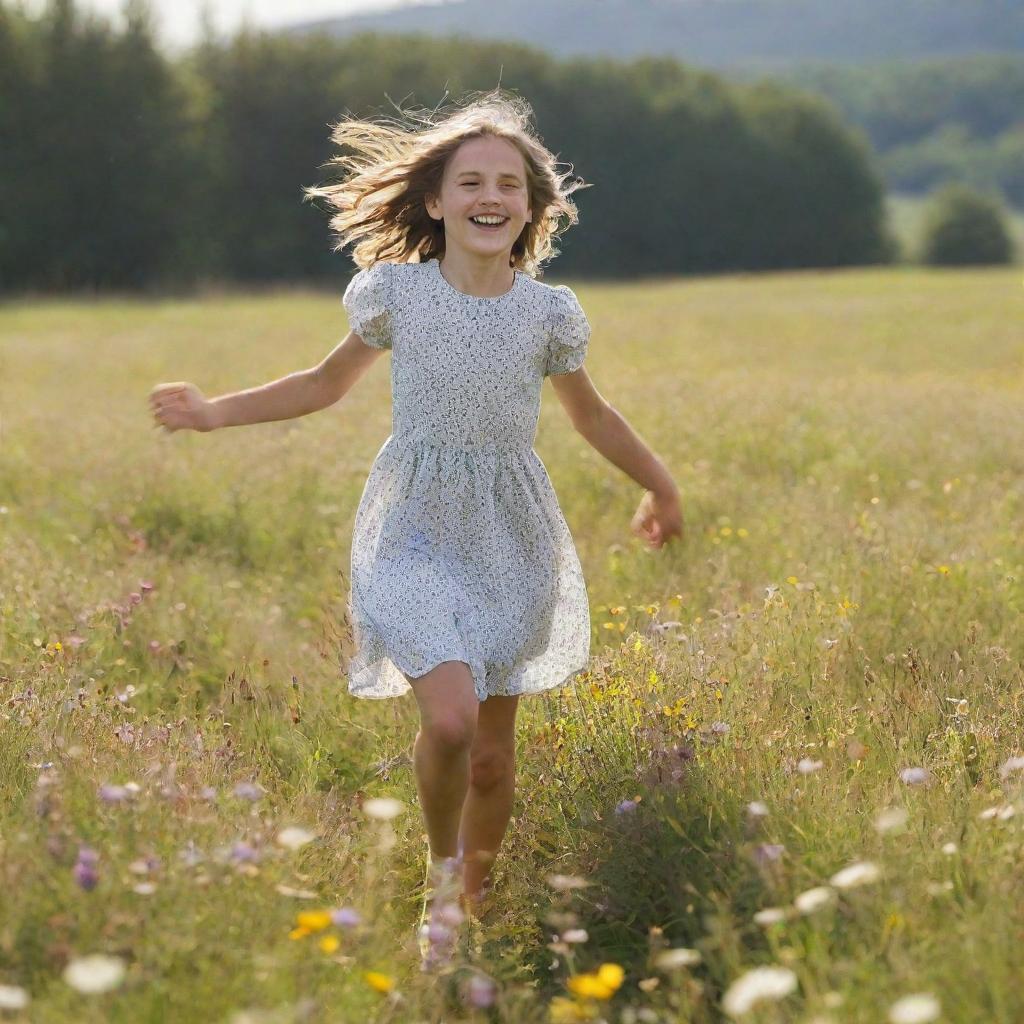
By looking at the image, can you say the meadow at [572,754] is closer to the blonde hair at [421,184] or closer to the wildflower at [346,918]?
Result: the wildflower at [346,918]

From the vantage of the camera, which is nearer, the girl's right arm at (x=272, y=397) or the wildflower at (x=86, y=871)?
the wildflower at (x=86, y=871)

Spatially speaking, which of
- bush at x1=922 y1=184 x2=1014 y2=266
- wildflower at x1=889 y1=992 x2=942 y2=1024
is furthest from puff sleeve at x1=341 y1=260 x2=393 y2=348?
bush at x1=922 y1=184 x2=1014 y2=266

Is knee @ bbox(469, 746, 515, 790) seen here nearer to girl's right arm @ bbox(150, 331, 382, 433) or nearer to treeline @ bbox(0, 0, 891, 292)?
girl's right arm @ bbox(150, 331, 382, 433)

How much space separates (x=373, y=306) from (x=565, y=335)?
0.53 metres

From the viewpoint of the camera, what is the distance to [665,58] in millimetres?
72500

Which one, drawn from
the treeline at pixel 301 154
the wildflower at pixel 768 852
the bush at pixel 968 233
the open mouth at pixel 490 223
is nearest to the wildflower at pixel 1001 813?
the wildflower at pixel 768 852

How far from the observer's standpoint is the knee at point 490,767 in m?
3.80

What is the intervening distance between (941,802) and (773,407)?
787 centimetres

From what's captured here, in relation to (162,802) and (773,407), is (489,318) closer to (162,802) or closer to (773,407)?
(162,802)

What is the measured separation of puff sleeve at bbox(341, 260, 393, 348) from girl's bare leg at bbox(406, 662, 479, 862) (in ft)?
3.19

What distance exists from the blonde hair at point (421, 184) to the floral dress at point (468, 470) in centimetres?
30

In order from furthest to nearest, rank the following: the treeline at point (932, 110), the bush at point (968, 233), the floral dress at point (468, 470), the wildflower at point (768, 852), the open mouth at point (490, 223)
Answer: the treeline at point (932, 110)
the bush at point (968, 233)
the open mouth at point (490, 223)
the floral dress at point (468, 470)
the wildflower at point (768, 852)

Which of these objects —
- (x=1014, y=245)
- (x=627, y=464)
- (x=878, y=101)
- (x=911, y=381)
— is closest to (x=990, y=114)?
(x=878, y=101)

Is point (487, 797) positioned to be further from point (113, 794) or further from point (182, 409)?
point (113, 794)
